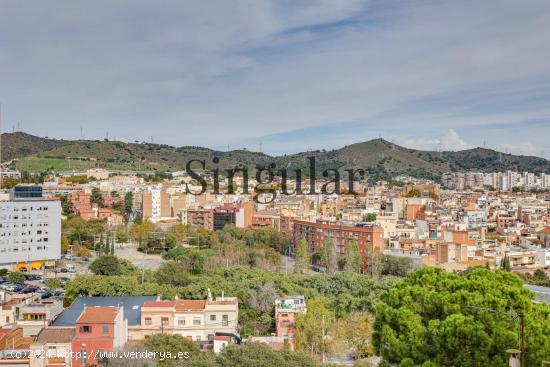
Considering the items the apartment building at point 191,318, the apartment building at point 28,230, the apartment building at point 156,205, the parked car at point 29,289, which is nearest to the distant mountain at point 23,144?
the apartment building at point 156,205

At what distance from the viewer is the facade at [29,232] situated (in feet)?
91.0

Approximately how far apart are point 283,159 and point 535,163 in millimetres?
43288

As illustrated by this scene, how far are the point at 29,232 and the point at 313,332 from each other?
20.1 meters

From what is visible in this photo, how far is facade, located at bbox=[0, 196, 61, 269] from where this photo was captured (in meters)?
27.7

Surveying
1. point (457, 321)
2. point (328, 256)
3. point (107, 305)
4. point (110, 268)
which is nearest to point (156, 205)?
point (328, 256)

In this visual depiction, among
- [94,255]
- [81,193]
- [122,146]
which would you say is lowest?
[94,255]

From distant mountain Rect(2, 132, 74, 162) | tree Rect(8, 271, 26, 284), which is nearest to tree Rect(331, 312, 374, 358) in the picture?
tree Rect(8, 271, 26, 284)

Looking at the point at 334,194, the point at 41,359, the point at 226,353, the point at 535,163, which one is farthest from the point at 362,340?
A: the point at 535,163

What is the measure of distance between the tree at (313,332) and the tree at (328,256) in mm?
12168

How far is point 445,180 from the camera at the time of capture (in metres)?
84.9

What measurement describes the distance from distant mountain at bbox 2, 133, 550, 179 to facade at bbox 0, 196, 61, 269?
137 feet

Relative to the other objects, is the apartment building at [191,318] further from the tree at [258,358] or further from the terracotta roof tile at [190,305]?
the tree at [258,358]

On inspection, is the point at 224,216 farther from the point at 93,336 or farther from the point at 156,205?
the point at 93,336

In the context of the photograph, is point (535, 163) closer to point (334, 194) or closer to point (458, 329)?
point (334, 194)
